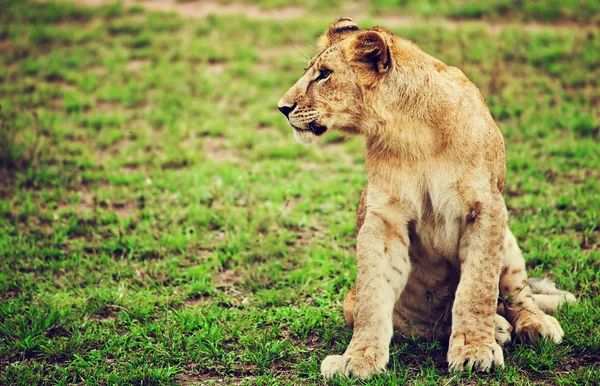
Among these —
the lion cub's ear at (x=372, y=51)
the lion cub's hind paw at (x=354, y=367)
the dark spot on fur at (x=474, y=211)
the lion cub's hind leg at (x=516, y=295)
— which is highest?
the lion cub's ear at (x=372, y=51)

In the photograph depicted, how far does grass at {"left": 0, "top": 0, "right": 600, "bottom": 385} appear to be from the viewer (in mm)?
4676

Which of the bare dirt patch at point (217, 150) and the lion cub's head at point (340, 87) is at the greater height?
the lion cub's head at point (340, 87)

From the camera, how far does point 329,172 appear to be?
305 inches

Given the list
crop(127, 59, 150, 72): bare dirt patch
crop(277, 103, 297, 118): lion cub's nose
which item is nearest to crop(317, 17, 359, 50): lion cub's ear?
crop(277, 103, 297, 118): lion cub's nose

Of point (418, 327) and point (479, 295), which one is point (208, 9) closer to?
point (418, 327)

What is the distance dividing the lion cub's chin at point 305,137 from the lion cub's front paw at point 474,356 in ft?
4.94

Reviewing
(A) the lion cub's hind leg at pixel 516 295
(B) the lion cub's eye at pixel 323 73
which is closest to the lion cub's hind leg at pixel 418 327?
(A) the lion cub's hind leg at pixel 516 295

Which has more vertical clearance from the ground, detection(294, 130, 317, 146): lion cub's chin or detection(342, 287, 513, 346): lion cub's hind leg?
detection(294, 130, 317, 146): lion cub's chin

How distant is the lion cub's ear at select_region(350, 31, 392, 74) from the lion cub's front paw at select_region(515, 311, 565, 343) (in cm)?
175

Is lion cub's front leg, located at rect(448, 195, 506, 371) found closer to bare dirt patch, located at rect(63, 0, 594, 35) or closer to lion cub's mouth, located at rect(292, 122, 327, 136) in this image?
lion cub's mouth, located at rect(292, 122, 327, 136)

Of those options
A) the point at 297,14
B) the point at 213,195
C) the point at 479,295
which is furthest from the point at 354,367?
the point at 297,14

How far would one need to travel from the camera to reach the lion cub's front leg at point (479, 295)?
4062mm

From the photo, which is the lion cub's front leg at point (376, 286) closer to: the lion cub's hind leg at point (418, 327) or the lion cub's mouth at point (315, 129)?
the lion cub's hind leg at point (418, 327)

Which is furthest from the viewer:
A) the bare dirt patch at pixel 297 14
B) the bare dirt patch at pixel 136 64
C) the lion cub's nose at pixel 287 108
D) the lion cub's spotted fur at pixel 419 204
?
the bare dirt patch at pixel 297 14
